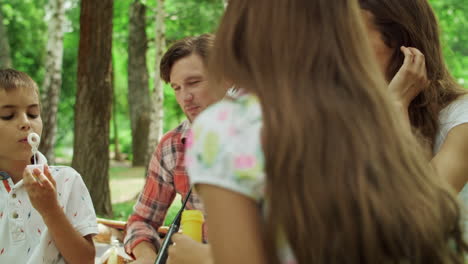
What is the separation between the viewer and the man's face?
270cm

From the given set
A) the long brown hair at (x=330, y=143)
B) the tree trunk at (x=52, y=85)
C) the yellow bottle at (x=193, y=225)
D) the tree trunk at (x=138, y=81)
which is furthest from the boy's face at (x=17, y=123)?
the tree trunk at (x=138, y=81)

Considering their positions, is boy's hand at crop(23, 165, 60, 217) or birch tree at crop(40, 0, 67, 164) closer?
boy's hand at crop(23, 165, 60, 217)

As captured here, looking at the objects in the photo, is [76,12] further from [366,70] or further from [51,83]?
[366,70]

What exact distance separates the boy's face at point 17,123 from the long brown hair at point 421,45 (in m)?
1.52

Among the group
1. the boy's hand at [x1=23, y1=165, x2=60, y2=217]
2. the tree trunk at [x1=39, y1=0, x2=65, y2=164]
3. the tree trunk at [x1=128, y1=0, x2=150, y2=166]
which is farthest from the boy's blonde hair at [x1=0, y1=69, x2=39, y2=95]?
the tree trunk at [x1=128, y1=0, x2=150, y2=166]

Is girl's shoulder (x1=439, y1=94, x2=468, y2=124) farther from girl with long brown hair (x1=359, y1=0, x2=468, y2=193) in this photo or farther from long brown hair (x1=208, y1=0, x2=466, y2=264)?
long brown hair (x1=208, y1=0, x2=466, y2=264)

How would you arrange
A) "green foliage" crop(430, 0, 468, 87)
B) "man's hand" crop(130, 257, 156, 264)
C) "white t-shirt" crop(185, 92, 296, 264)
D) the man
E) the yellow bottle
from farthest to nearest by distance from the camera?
"green foliage" crop(430, 0, 468, 87) → the man → "man's hand" crop(130, 257, 156, 264) → the yellow bottle → "white t-shirt" crop(185, 92, 296, 264)

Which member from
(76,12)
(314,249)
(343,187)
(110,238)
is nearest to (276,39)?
(343,187)

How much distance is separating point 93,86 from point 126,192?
19.8 ft

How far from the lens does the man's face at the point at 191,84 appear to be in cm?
270

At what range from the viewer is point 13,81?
239 centimetres

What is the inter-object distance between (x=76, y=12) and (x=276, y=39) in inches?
635

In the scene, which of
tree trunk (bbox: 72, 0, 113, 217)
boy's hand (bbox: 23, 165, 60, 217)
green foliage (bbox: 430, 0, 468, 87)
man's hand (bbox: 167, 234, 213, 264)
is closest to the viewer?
man's hand (bbox: 167, 234, 213, 264)

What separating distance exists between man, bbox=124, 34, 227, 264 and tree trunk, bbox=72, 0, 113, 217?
339cm
